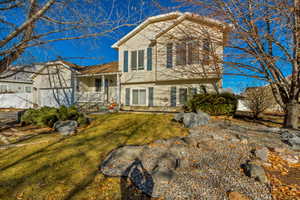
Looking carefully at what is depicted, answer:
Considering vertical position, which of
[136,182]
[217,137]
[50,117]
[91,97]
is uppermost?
[91,97]

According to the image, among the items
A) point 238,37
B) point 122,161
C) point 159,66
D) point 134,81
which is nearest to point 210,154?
point 122,161

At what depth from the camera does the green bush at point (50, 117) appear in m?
6.55

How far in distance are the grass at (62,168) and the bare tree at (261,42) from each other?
172 inches

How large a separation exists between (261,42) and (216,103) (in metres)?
3.37

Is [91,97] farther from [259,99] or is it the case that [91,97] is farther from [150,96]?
[259,99]

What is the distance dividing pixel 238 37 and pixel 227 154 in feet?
14.5

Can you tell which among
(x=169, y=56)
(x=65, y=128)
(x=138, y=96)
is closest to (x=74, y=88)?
(x=138, y=96)

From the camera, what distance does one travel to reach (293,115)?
580 cm

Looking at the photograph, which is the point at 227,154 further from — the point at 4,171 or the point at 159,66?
the point at 159,66

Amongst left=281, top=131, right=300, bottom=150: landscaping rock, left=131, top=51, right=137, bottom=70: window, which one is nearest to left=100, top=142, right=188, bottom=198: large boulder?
left=281, top=131, right=300, bottom=150: landscaping rock

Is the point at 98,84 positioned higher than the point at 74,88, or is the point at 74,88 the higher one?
the point at 98,84

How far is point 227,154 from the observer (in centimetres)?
357

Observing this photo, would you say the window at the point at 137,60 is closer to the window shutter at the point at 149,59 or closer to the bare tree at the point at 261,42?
the window shutter at the point at 149,59

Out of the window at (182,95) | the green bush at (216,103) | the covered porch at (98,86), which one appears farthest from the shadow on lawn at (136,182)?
the covered porch at (98,86)
